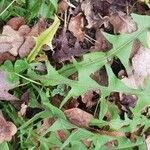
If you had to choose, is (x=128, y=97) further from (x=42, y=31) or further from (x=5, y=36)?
(x=5, y=36)

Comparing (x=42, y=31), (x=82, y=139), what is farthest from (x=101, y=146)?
(x=42, y=31)

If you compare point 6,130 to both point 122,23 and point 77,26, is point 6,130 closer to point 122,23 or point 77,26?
point 77,26

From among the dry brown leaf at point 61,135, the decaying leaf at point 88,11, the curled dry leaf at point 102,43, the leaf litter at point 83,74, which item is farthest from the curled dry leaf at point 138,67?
the dry brown leaf at point 61,135

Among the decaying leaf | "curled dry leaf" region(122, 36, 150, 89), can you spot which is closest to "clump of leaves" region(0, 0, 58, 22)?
the decaying leaf

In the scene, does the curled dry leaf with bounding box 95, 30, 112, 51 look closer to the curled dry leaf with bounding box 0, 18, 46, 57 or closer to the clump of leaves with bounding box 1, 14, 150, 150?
the clump of leaves with bounding box 1, 14, 150, 150

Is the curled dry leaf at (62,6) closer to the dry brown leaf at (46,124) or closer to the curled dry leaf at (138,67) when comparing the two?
the curled dry leaf at (138,67)

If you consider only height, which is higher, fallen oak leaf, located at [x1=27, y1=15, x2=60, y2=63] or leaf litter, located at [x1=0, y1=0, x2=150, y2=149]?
fallen oak leaf, located at [x1=27, y1=15, x2=60, y2=63]

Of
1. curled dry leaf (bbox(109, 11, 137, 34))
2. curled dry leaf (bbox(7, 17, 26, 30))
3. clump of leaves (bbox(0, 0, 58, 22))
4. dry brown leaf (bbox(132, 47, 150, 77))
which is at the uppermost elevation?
clump of leaves (bbox(0, 0, 58, 22))
